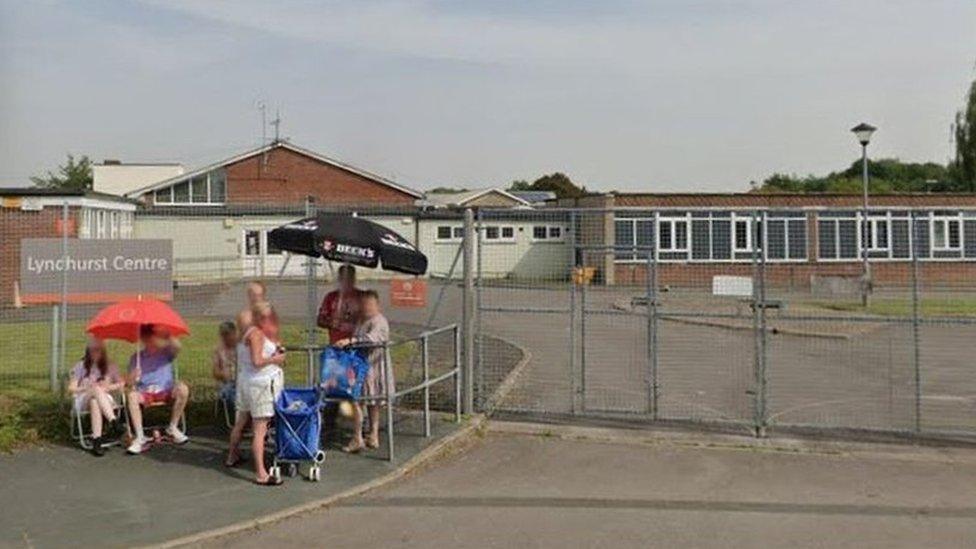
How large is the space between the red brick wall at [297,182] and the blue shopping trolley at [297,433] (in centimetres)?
3701

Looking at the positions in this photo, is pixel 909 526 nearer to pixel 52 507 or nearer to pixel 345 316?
pixel 345 316

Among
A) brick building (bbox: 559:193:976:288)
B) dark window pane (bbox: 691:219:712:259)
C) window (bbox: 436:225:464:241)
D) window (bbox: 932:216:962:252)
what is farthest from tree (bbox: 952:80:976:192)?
window (bbox: 436:225:464:241)

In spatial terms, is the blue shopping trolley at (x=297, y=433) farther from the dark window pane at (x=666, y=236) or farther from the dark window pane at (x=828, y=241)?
the dark window pane at (x=828, y=241)

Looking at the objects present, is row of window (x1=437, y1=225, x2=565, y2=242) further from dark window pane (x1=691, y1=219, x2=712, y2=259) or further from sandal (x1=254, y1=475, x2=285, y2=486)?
sandal (x1=254, y1=475, x2=285, y2=486)

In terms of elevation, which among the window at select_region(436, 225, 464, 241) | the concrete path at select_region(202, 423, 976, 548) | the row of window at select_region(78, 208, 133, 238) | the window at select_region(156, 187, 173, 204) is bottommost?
the concrete path at select_region(202, 423, 976, 548)

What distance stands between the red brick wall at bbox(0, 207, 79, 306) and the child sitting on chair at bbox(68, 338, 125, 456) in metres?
6.61

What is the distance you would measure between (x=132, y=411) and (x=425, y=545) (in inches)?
144

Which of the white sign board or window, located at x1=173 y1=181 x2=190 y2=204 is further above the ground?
window, located at x1=173 y1=181 x2=190 y2=204

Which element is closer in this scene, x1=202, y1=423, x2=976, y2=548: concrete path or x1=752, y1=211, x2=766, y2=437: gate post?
x1=202, y1=423, x2=976, y2=548: concrete path

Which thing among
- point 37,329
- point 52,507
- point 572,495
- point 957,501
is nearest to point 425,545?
point 572,495

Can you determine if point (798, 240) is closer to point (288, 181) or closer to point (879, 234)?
point (879, 234)

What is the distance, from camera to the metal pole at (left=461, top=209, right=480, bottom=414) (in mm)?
9703

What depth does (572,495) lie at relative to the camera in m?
7.14

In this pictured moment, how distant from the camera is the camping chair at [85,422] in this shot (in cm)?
833
